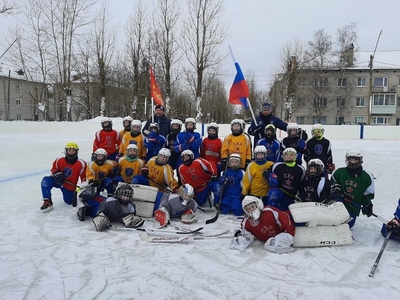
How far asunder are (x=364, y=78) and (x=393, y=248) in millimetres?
33985

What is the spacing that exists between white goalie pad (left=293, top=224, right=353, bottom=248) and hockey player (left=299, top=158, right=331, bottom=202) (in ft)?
1.69

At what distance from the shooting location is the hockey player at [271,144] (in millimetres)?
5199

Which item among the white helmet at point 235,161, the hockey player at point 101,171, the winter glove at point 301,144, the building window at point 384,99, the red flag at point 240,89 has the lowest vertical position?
the hockey player at point 101,171

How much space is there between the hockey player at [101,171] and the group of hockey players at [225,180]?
1 cm

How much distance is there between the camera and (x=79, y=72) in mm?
24734

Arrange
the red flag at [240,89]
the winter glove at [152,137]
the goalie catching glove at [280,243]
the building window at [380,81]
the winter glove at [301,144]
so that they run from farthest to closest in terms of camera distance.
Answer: the building window at [380,81]
the red flag at [240,89]
the winter glove at [152,137]
the winter glove at [301,144]
the goalie catching glove at [280,243]

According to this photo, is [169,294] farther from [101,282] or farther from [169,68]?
[169,68]

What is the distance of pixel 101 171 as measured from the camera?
495cm

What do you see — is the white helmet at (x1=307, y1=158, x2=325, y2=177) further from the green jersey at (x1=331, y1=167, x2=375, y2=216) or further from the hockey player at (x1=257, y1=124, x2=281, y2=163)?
the hockey player at (x1=257, y1=124, x2=281, y2=163)

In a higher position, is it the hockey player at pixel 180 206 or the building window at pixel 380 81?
the building window at pixel 380 81

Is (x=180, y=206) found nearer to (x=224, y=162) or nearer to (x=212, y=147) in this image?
(x=224, y=162)

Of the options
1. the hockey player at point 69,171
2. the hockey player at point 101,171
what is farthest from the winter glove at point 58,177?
the hockey player at point 101,171

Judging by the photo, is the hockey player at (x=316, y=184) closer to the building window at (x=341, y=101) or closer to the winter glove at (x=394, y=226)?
the winter glove at (x=394, y=226)

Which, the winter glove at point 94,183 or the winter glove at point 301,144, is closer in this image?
the winter glove at point 94,183
